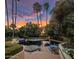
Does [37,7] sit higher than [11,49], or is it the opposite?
[37,7]

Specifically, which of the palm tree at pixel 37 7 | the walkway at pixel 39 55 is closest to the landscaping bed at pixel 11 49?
the walkway at pixel 39 55

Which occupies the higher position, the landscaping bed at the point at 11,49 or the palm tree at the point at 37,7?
the palm tree at the point at 37,7

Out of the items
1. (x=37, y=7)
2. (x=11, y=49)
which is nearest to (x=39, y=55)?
(x=11, y=49)

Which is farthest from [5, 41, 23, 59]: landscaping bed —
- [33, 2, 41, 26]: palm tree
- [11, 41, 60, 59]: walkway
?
[33, 2, 41, 26]: palm tree

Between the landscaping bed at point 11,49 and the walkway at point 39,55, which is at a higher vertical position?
the landscaping bed at point 11,49

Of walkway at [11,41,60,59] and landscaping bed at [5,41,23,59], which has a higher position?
landscaping bed at [5,41,23,59]

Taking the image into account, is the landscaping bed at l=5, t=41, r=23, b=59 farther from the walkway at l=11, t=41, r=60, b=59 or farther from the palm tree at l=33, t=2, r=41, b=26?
the palm tree at l=33, t=2, r=41, b=26

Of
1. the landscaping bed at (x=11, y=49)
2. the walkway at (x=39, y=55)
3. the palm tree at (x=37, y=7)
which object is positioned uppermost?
→ the palm tree at (x=37, y=7)

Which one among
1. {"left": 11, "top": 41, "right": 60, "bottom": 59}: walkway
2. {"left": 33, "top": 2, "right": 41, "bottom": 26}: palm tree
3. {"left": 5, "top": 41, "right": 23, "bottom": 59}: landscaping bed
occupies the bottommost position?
{"left": 11, "top": 41, "right": 60, "bottom": 59}: walkway

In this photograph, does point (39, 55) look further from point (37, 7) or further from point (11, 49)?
point (37, 7)

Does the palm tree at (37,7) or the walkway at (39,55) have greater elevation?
the palm tree at (37,7)

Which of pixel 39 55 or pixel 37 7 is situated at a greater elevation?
pixel 37 7

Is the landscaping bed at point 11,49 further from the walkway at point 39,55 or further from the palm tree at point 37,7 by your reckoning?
Result: the palm tree at point 37,7
